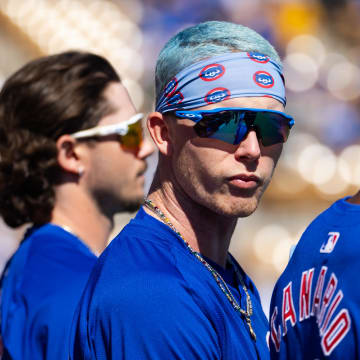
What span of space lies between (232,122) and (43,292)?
1.16 m

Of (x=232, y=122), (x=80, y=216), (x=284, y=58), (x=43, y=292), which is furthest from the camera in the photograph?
(x=284, y=58)

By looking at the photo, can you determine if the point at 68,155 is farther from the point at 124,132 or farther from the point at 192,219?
the point at 192,219

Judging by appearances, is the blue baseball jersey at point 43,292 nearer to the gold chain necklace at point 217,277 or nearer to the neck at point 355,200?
the gold chain necklace at point 217,277

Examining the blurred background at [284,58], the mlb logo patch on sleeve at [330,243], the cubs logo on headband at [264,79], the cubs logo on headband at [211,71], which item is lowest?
the mlb logo patch on sleeve at [330,243]

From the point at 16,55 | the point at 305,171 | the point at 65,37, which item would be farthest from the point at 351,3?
the point at 16,55

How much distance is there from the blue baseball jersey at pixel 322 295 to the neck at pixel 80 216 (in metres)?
1.38

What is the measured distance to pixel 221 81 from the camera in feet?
6.11

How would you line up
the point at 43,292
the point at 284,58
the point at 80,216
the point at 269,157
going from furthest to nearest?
the point at 284,58, the point at 80,216, the point at 43,292, the point at 269,157

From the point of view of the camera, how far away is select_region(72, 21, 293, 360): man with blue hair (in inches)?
63.4

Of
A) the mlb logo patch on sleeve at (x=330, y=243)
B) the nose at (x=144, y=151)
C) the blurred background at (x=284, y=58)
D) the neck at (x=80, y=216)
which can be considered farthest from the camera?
the blurred background at (x=284, y=58)

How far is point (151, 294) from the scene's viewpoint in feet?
5.30

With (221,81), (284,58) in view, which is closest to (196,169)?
(221,81)

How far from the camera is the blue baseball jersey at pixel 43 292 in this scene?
2412 mm

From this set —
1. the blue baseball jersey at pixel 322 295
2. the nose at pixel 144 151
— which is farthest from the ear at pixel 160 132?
the nose at pixel 144 151
